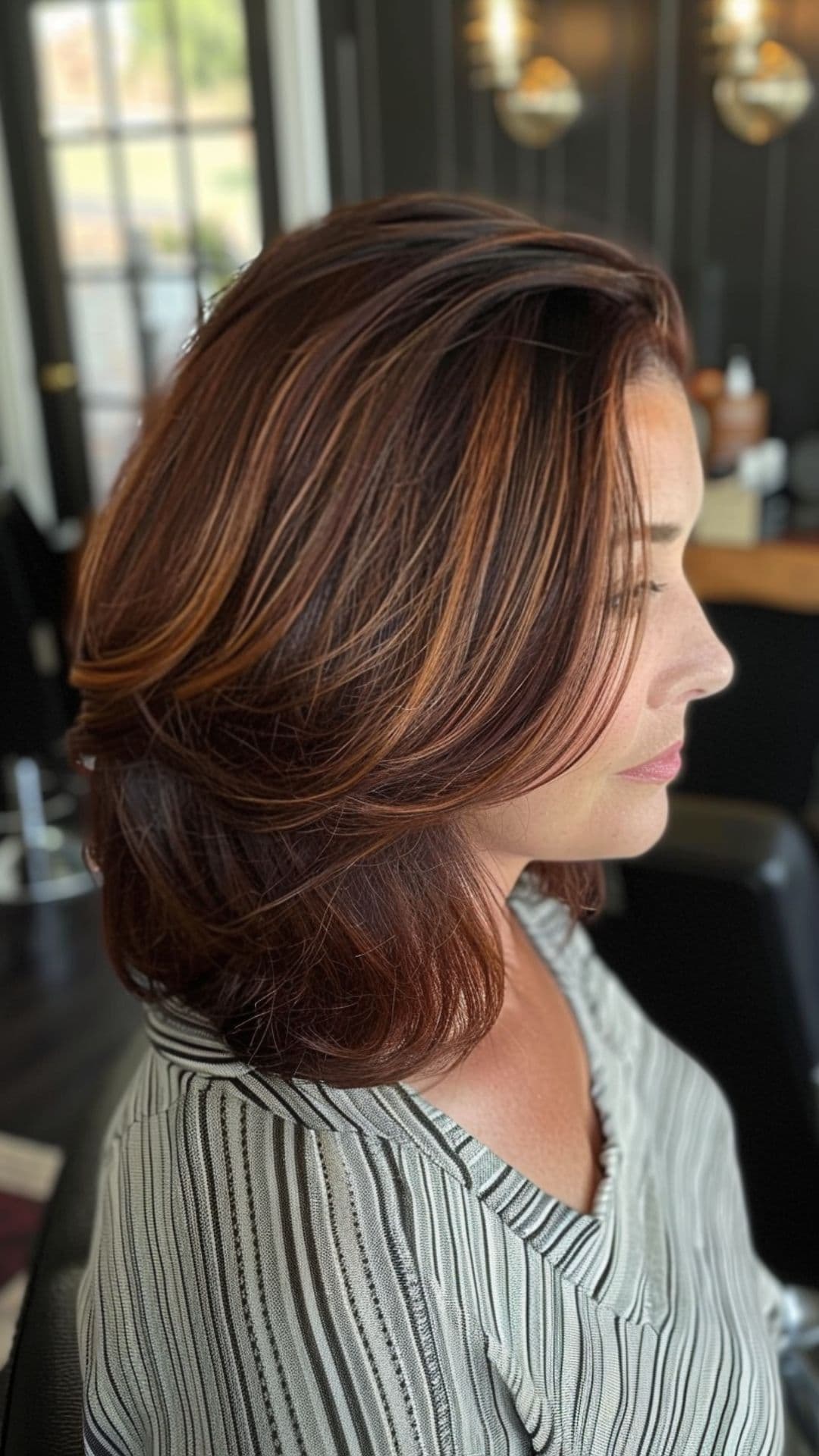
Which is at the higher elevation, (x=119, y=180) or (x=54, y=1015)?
(x=119, y=180)

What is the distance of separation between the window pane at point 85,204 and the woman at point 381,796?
3486mm

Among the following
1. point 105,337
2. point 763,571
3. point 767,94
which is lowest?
point 763,571

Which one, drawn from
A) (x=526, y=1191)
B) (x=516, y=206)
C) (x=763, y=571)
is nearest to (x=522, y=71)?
(x=516, y=206)

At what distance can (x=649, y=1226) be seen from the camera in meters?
0.75

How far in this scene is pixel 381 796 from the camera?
601 mm

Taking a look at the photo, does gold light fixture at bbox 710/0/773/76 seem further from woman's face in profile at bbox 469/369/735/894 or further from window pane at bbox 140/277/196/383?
woman's face in profile at bbox 469/369/735/894

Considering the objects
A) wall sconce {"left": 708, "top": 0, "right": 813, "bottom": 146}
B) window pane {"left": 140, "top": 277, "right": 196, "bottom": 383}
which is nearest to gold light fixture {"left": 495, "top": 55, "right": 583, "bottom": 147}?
wall sconce {"left": 708, "top": 0, "right": 813, "bottom": 146}

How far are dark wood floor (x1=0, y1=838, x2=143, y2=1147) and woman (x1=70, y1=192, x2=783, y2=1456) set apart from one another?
1.37 m

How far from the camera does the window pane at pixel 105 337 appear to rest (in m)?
3.90

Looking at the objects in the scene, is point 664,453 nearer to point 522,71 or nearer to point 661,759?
point 661,759

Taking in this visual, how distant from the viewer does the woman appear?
22.4 inches

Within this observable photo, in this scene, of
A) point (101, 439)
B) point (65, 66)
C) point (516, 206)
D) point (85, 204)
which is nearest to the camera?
point (516, 206)

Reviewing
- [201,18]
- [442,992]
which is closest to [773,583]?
[442,992]

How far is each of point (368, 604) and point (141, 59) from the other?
11.8 feet
